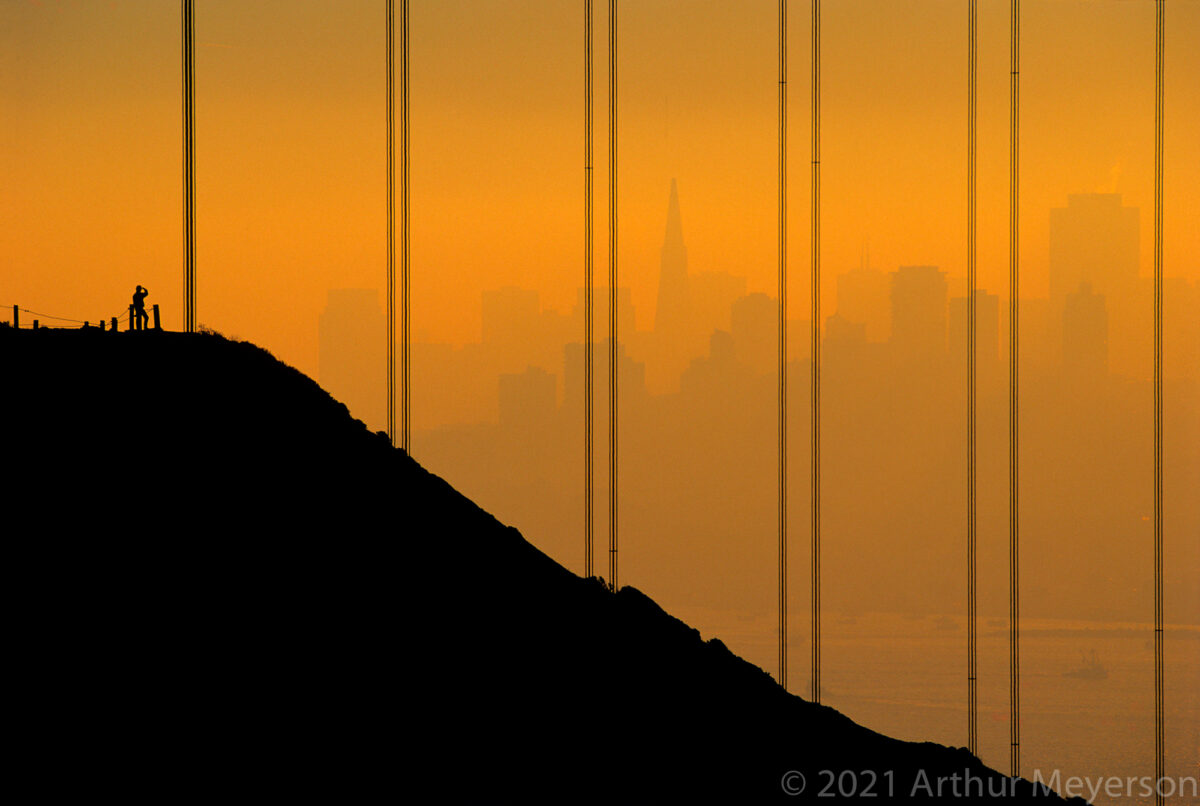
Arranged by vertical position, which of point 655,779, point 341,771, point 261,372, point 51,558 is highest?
point 261,372

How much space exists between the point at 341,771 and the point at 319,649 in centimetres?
642

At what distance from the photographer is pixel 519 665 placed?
41.2 metres

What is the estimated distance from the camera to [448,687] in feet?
121

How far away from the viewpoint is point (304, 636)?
1406 inches

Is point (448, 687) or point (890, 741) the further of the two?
point (890, 741)

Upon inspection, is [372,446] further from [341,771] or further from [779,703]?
[341,771]

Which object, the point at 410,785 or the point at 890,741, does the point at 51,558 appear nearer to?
the point at 410,785

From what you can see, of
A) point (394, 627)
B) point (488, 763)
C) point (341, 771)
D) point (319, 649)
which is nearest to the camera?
point (341, 771)

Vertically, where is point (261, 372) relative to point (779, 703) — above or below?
above

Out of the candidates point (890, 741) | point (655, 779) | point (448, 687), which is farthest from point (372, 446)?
point (890, 741)

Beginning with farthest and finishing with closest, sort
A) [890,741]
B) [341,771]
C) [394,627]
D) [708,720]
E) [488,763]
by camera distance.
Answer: [890,741] → [708,720] → [394,627] → [488,763] → [341,771]

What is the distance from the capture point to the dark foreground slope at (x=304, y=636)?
29156 mm

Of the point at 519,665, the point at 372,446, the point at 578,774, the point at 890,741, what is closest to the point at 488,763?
the point at 578,774

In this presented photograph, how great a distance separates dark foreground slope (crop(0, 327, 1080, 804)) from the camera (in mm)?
29156
